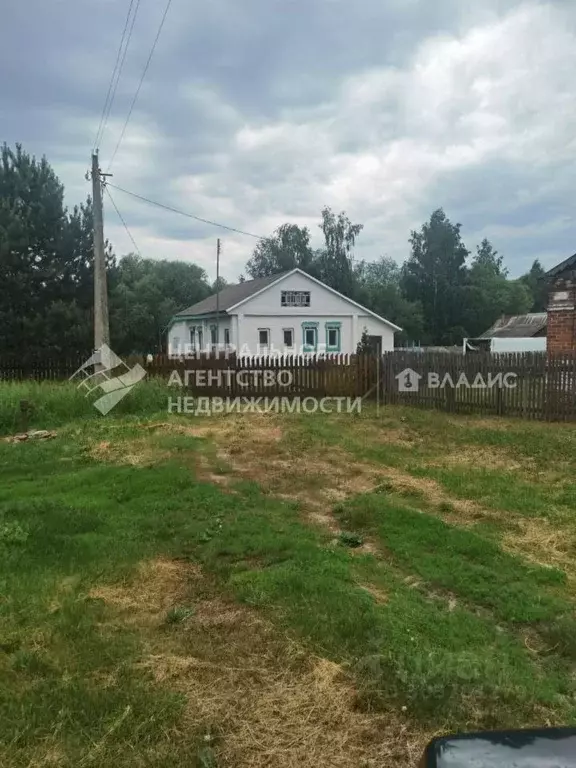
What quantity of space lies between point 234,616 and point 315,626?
0.53m

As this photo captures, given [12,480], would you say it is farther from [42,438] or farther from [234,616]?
[234,616]

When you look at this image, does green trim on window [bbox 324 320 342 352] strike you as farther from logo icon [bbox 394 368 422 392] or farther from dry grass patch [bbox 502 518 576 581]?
dry grass patch [bbox 502 518 576 581]

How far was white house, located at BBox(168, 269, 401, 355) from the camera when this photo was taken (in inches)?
1233

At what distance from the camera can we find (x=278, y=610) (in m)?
3.54

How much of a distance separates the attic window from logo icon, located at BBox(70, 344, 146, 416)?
718 inches

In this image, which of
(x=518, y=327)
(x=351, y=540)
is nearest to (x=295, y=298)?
(x=518, y=327)

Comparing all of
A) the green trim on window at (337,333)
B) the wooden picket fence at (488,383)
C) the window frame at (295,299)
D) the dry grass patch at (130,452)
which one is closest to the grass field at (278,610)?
the dry grass patch at (130,452)

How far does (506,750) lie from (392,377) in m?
13.9

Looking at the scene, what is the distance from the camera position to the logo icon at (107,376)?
12734mm

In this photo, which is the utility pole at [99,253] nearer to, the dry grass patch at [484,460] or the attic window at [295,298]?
the dry grass patch at [484,460]

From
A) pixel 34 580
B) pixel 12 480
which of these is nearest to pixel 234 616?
pixel 34 580

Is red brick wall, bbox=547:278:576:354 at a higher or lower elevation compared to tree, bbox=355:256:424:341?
lower

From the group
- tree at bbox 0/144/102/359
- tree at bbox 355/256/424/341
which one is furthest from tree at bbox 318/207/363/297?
tree at bbox 0/144/102/359

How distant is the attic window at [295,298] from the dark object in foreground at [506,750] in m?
31.4
